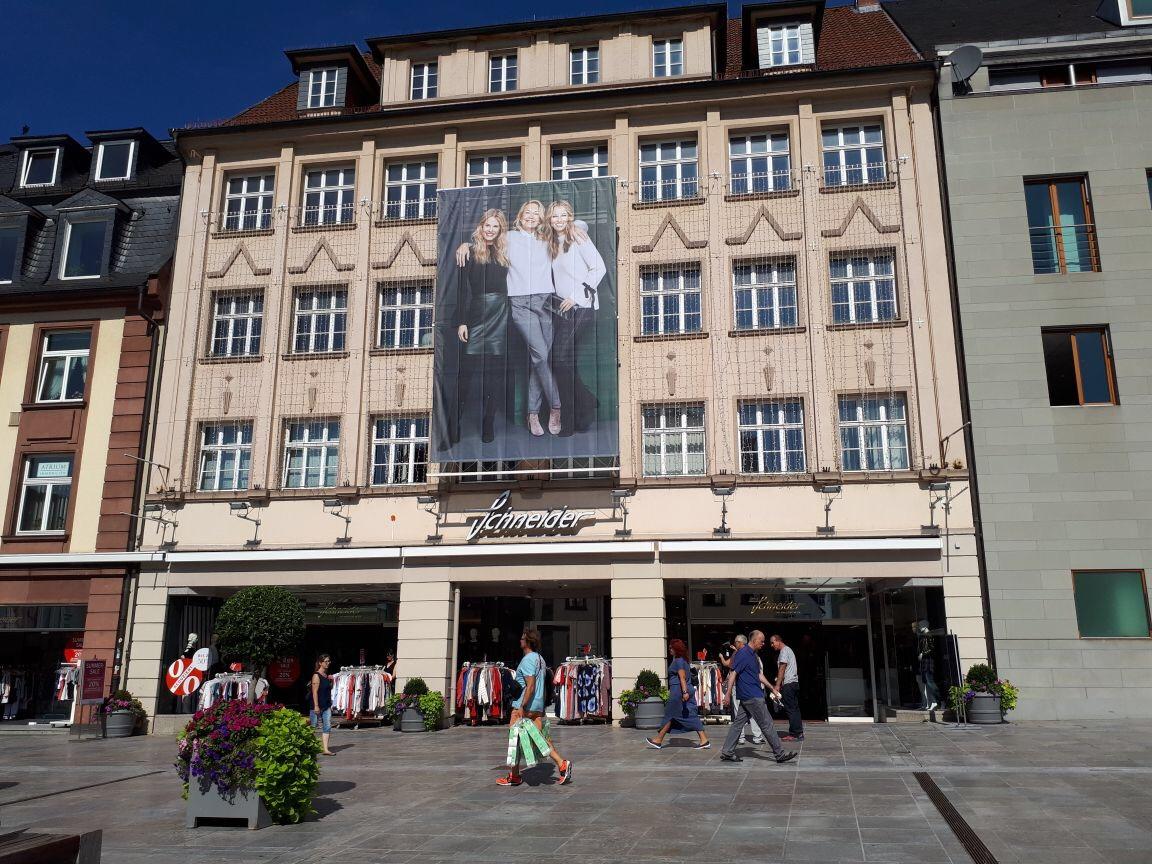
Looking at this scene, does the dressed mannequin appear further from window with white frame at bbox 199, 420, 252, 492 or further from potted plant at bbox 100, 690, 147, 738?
potted plant at bbox 100, 690, 147, 738

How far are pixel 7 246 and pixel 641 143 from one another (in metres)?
17.3

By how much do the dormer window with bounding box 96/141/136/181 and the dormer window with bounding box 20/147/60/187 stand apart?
169cm

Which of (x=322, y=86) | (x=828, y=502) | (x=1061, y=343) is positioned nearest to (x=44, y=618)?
(x=322, y=86)

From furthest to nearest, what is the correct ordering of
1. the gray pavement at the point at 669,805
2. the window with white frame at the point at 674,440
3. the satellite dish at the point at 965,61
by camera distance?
the satellite dish at the point at 965,61 → the window with white frame at the point at 674,440 → the gray pavement at the point at 669,805

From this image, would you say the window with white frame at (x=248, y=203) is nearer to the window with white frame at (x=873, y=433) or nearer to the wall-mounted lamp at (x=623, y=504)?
the wall-mounted lamp at (x=623, y=504)

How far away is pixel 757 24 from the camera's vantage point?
1006 inches

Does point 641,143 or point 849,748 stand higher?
point 641,143

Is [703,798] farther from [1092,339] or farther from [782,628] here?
[1092,339]

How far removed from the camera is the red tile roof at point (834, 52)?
2484 cm

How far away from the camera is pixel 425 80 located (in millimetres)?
26141

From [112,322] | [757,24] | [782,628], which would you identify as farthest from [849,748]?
[112,322]

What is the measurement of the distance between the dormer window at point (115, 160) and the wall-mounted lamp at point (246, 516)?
12056 millimetres

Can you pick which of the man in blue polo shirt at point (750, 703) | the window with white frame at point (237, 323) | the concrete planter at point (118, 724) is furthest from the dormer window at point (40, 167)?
the man in blue polo shirt at point (750, 703)

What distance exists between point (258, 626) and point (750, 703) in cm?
913
